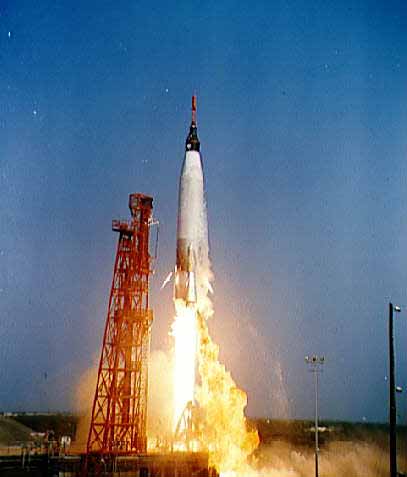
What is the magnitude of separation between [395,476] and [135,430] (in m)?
25.8

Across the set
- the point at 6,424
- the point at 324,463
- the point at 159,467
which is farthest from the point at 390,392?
the point at 6,424

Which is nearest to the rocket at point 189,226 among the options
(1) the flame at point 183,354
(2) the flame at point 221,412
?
(1) the flame at point 183,354

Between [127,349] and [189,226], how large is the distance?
31.0 ft

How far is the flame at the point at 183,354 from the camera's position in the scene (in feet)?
158

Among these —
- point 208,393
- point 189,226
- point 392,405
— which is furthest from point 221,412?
point 392,405

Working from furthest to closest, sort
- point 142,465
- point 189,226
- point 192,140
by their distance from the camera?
point 192,140
point 189,226
point 142,465

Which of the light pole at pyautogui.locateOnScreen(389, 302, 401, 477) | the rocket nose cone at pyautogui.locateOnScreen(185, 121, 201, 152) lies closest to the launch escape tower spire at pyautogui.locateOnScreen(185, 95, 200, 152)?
the rocket nose cone at pyautogui.locateOnScreen(185, 121, 201, 152)

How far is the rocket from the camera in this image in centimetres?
4831

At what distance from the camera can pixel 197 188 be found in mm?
49594

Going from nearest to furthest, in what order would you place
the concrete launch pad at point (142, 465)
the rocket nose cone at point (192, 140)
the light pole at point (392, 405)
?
the light pole at point (392, 405) < the concrete launch pad at point (142, 465) < the rocket nose cone at point (192, 140)

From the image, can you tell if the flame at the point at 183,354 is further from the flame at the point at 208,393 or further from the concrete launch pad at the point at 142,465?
the concrete launch pad at the point at 142,465

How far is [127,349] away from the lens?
47.2 meters

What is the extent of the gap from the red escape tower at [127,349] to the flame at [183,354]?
6.91 feet

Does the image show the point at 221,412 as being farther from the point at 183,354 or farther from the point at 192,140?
the point at 192,140
